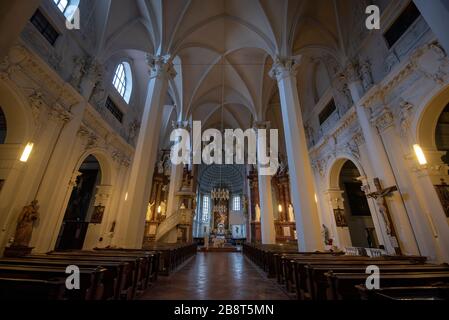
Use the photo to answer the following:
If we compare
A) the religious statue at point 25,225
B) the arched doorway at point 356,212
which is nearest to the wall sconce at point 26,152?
the religious statue at point 25,225

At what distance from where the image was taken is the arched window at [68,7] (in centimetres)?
724

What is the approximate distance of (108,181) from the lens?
33.6ft

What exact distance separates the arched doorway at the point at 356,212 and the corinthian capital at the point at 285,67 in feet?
23.9

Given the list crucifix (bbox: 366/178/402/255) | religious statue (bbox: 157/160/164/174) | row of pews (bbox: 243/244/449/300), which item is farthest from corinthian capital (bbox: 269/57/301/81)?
religious statue (bbox: 157/160/164/174)

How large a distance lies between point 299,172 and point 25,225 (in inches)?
332

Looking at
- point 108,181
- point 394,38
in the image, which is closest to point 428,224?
point 394,38

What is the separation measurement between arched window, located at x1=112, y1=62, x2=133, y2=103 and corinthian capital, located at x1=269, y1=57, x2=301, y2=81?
29.3 ft

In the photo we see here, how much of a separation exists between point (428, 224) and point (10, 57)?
41.9 feet

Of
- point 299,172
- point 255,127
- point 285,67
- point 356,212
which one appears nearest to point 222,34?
point 285,67

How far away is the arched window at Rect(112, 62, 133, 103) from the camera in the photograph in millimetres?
11031

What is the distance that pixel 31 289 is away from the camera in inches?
70.4

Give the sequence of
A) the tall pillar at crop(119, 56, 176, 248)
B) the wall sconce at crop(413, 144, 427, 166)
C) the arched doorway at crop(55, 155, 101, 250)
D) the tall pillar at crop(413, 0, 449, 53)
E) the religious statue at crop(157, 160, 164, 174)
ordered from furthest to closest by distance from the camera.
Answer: the religious statue at crop(157, 160, 164, 174) → the arched doorway at crop(55, 155, 101, 250) → the tall pillar at crop(119, 56, 176, 248) → the wall sconce at crop(413, 144, 427, 166) → the tall pillar at crop(413, 0, 449, 53)

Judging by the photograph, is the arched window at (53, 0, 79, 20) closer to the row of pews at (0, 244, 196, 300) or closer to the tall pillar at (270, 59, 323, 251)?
the tall pillar at (270, 59, 323, 251)

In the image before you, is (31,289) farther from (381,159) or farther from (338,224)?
(338,224)
